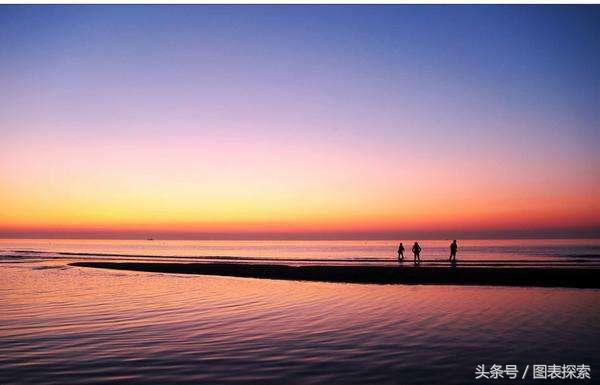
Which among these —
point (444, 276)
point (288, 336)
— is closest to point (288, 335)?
point (288, 336)

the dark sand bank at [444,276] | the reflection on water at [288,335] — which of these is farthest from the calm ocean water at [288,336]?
the dark sand bank at [444,276]

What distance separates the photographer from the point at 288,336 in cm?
1501

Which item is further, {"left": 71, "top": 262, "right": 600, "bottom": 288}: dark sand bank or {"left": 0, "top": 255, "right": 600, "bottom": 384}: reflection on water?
{"left": 71, "top": 262, "right": 600, "bottom": 288}: dark sand bank

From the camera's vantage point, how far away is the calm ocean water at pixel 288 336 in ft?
36.5

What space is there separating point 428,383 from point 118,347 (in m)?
8.18

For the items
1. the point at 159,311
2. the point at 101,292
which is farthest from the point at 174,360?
the point at 101,292

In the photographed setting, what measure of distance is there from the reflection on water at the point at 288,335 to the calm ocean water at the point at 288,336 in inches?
1.4

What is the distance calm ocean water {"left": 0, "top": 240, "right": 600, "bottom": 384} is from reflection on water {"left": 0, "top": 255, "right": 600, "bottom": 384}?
4cm

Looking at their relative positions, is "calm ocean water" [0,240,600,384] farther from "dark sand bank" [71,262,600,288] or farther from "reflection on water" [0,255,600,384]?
"dark sand bank" [71,262,600,288]

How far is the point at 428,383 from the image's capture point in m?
10.3

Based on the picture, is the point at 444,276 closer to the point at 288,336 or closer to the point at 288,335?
the point at 288,335

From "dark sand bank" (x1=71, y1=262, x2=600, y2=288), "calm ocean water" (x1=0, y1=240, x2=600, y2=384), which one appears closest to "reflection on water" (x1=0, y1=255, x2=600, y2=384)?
"calm ocean water" (x1=0, y1=240, x2=600, y2=384)

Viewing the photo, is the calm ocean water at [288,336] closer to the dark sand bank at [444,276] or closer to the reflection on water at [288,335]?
the reflection on water at [288,335]

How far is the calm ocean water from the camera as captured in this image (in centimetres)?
1113
